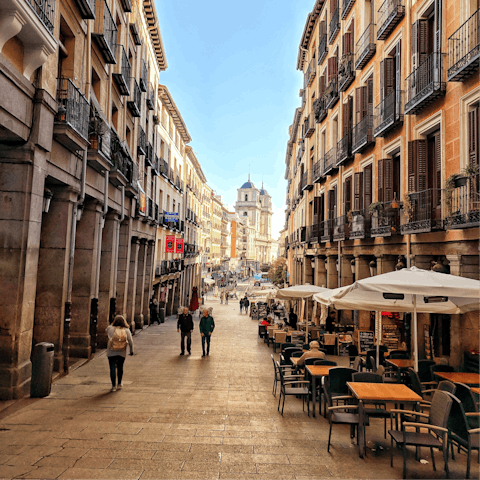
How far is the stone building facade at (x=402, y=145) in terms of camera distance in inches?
397

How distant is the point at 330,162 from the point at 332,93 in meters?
3.60

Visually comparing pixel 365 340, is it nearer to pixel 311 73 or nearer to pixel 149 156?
pixel 149 156

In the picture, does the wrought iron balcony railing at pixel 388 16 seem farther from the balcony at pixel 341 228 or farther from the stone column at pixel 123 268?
the stone column at pixel 123 268

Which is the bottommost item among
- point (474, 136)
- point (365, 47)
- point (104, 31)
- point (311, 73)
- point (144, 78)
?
point (474, 136)

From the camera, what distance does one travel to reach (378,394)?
20.3 feet

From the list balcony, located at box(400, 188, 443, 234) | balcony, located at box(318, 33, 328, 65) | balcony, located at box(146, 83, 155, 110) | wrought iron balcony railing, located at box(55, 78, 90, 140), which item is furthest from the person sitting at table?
balcony, located at box(318, 33, 328, 65)

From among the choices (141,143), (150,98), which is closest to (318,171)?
(141,143)

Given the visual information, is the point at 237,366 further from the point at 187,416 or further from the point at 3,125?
the point at 3,125

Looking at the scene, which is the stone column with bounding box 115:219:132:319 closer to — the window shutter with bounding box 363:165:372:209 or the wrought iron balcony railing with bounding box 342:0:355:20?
the window shutter with bounding box 363:165:372:209

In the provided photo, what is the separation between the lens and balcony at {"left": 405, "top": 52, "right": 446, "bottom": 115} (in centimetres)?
1111

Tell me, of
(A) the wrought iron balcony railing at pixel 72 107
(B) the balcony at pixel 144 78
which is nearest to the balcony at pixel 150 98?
(B) the balcony at pixel 144 78

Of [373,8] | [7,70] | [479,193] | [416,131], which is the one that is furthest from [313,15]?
[7,70]

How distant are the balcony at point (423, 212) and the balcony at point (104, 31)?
10359mm

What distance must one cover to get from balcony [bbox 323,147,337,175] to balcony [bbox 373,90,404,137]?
5303 millimetres
